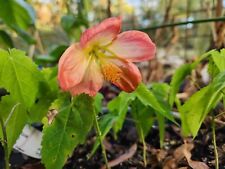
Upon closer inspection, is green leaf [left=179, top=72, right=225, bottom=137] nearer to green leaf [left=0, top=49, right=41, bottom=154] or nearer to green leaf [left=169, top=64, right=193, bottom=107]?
green leaf [left=169, top=64, right=193, bottom=107]

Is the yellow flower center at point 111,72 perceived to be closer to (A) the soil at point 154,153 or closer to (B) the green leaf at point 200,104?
(B) the green leaf at point 200,104

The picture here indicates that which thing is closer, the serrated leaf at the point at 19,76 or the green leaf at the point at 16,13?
the serrated leaf at the point at 19,76

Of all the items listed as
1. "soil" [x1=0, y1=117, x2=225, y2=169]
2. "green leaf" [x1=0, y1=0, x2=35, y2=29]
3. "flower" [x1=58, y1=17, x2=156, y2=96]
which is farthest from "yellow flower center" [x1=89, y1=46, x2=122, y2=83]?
"green leaf" [x1=0, y1=0, x2=35, y2=29]

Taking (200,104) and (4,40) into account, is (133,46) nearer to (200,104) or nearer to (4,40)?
(200,104)

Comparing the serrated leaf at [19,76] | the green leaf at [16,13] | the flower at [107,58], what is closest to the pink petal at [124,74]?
the flower at [107,58]

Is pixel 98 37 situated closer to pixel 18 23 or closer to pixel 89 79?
pixel 89 79

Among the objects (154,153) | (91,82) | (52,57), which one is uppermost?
(91,82)

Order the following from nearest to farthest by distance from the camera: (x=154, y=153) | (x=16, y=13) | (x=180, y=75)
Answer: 1. (x=180, y=75)
2. (x=154, y=153)
3. (x=16, y=13)

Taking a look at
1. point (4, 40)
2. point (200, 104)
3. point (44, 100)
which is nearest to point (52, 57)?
point (4, 40)
